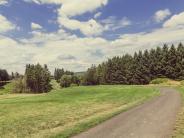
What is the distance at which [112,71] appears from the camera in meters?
139

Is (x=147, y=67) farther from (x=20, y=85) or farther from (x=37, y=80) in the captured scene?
(x=20, y=85)

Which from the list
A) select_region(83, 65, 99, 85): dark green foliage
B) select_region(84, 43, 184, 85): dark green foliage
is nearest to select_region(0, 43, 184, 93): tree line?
select_region(84, 43, 184, 85): dark green foliage

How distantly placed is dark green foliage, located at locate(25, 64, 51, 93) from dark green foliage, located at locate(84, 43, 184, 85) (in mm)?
39189

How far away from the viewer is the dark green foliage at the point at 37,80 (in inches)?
6477

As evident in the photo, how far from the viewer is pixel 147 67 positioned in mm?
114375

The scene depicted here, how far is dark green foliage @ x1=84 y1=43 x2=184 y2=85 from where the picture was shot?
104625 millimetres

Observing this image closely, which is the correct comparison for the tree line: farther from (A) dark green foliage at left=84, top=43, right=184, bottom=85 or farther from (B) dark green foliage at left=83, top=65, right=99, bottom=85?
(B) dark green foliage at left=83, top=65, right=99, bottom=85

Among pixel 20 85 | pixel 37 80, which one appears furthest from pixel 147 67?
pixel 20 85

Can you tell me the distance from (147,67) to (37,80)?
241 feet

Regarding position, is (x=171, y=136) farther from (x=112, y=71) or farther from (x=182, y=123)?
(x=112, y=71)

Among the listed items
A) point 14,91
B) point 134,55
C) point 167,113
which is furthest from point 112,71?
point 167,113

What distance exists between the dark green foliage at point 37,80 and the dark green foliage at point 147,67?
39.2 metres

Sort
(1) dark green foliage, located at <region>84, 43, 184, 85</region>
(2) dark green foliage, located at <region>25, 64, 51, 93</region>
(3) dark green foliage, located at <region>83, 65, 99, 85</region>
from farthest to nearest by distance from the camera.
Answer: (3) dark green foliage, located at <region>83, 65, 99, 85</region> → (2) dark green foliage, located at <region>25, 64, 51, 93</region> → (1) dark green foliage, located at <region>84, 43, 184, 85</region>

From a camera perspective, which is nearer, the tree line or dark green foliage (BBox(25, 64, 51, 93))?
the tree line
